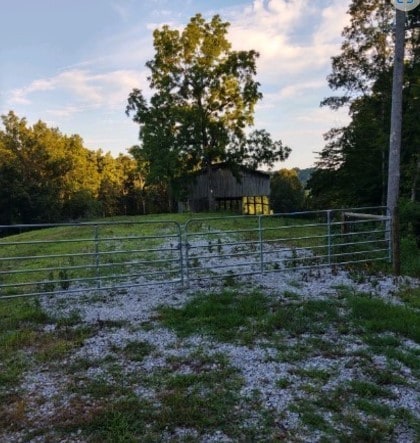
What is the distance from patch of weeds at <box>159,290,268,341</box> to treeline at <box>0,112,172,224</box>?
35.4 m

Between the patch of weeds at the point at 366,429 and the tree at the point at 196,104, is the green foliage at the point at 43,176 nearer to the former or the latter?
the tree at the point at 196,104

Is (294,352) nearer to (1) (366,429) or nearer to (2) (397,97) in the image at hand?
(1) (366,429)

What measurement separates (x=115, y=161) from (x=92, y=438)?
183 ft

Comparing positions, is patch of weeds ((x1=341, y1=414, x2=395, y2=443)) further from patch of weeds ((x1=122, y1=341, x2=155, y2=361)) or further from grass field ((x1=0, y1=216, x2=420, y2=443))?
patch of weeds ((x1=122, y1=341, x2=155, y2=361))

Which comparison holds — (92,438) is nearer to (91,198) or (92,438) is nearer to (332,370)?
(332,370)

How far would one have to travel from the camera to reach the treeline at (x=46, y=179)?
3800 cm

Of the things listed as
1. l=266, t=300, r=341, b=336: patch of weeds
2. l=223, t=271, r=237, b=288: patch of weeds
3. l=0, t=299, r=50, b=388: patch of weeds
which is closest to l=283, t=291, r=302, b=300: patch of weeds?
l=266, t=300, r=341, b=336: patch of weeds

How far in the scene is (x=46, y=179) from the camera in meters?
41.1

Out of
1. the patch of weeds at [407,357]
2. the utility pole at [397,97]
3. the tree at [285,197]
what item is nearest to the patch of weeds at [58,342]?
the patch of weeds at [407,357]

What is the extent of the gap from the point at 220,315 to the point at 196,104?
83.9 feet

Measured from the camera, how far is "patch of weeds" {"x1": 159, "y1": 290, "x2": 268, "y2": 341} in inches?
205

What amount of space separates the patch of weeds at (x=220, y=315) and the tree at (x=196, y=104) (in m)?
22.1

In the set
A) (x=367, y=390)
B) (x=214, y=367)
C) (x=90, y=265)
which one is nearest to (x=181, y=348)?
(x=214, y=367)

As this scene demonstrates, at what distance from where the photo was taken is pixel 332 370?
161 inches
